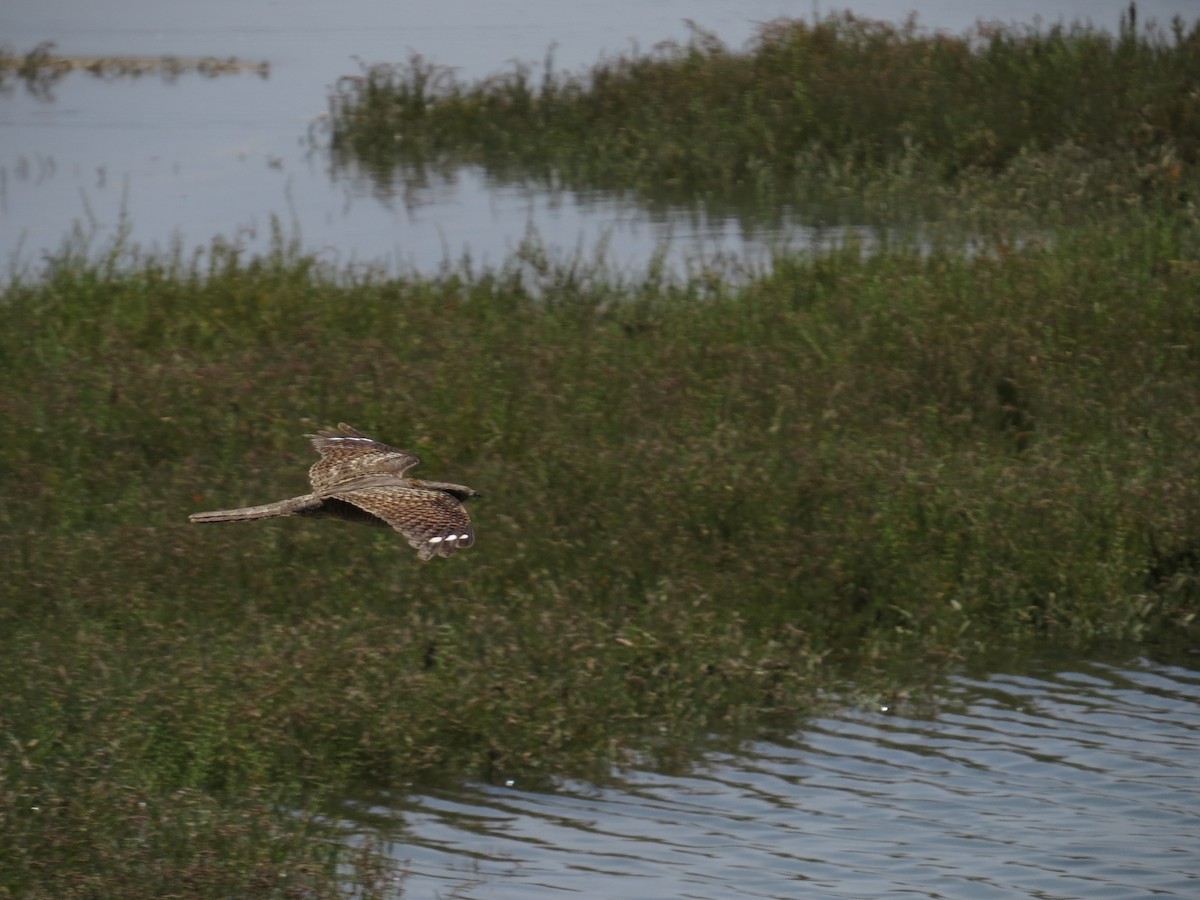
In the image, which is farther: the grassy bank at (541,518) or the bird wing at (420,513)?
the grassy bank at (541,518)

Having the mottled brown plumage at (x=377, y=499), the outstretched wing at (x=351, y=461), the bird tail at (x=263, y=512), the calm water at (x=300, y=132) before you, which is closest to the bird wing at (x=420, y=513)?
the mottled brown plumage at (x=377, y=499)

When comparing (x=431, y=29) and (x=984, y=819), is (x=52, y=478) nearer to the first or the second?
(x=984, y=819)

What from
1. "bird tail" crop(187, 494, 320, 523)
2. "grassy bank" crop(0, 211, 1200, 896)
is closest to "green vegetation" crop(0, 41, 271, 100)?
"grassy bank" crop(0, 211, 1200, 896)

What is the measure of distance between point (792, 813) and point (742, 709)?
72 centimetres

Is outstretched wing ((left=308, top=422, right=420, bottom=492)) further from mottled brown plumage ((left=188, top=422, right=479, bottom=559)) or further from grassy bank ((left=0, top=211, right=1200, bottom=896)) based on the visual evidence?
grassy bank ((left=0, top=211, right=1200, bottom=896))

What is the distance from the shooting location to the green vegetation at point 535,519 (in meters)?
6.21

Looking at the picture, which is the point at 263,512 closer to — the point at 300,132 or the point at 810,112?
the point at 810,112

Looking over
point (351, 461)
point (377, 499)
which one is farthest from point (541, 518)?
point (377, 499)

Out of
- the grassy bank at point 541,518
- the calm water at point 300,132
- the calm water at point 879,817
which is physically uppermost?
the calm water at point 300,132

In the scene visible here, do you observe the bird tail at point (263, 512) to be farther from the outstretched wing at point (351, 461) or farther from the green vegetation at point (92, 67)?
the green vegetation at point (92, 67)

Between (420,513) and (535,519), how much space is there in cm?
296

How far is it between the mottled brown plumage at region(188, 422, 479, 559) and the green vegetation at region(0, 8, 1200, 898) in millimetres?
943

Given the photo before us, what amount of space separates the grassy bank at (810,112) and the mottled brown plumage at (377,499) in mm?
8114

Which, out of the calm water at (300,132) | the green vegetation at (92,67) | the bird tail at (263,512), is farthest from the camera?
the green vegetation at (92,67)
